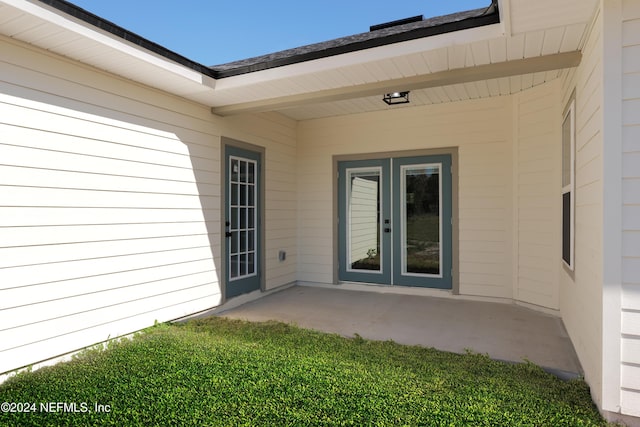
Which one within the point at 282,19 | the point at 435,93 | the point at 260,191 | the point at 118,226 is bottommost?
the point at 118,226

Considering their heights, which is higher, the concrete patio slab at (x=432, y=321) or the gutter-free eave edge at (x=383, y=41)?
the gutter-free eave edge at (x=383, y=41)

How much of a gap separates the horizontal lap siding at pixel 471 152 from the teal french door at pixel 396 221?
0.21 m

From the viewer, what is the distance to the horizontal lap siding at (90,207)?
274cm

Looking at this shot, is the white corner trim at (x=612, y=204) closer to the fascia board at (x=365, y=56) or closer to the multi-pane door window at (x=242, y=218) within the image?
the fascia board at (x=365, y=56)

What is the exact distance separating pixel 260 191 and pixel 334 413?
151 inches

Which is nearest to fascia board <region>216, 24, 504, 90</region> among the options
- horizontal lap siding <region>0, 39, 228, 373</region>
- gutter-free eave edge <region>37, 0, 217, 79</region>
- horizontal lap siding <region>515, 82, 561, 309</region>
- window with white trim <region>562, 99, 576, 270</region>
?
gutter-free eave edge <region>37, 0, 217, 79</region>

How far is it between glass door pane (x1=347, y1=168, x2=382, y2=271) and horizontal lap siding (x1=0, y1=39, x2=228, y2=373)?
251 centimetres

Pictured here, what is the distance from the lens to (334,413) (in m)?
2.14

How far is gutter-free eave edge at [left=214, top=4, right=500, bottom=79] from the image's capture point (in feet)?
9.07

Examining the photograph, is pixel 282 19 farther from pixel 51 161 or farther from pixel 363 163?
pixel 51 161

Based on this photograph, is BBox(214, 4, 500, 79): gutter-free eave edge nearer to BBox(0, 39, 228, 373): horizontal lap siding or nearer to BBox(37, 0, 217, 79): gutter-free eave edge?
BBox(37, 0, 217, 79): gutter-free eave edge

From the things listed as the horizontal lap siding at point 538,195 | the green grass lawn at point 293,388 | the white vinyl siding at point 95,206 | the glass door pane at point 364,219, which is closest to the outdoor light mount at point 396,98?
Answer: the glass door pane at point 364,219

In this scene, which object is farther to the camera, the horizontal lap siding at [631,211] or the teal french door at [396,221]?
the teal french door at [396,221]

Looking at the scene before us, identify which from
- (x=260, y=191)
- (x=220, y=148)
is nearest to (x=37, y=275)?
(x=220, y=148)
